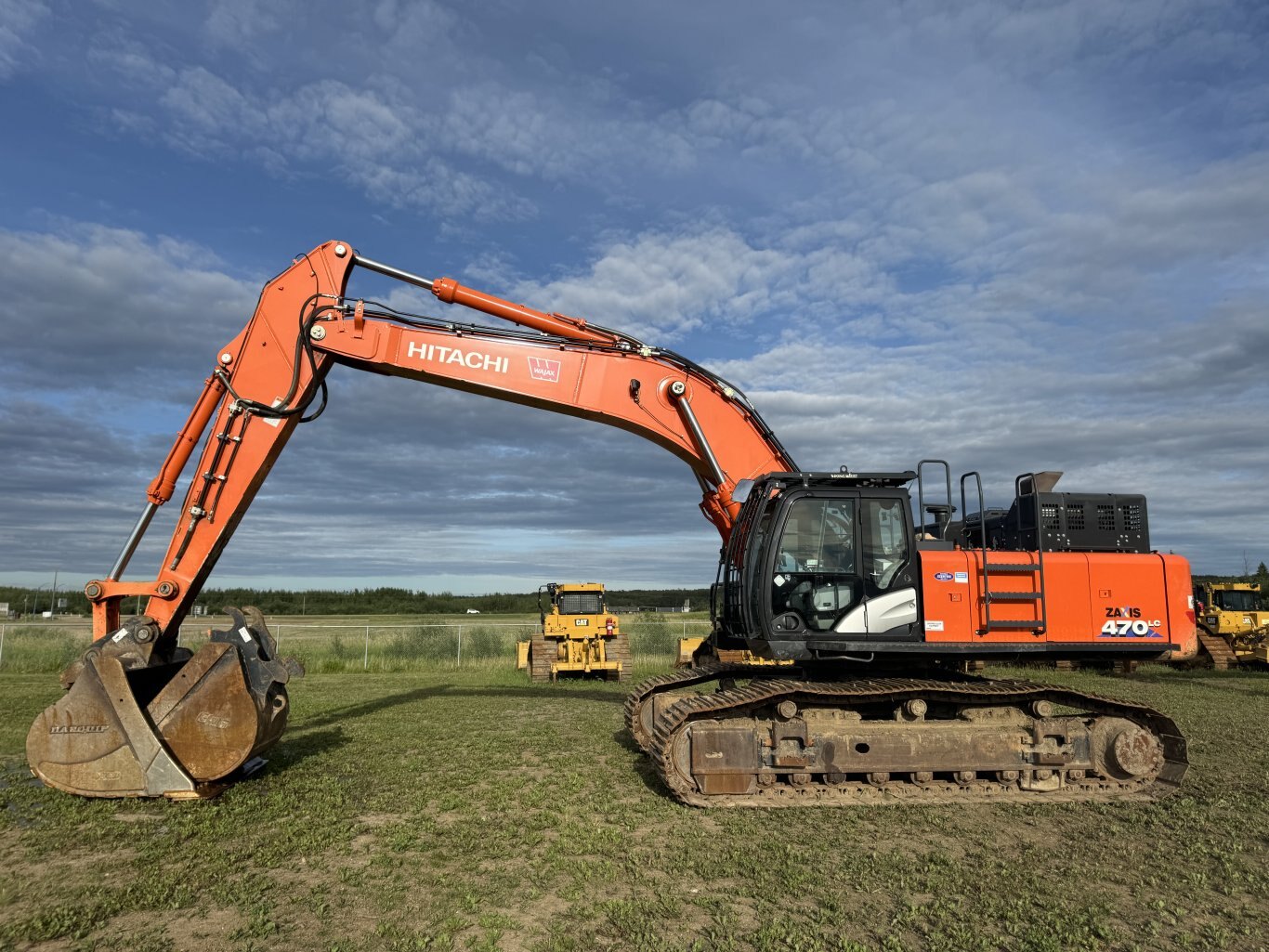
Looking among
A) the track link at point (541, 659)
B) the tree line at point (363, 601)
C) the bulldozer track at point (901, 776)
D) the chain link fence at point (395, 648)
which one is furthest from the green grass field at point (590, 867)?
the tree line at point (363, 601)

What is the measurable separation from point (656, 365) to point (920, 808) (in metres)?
5.61

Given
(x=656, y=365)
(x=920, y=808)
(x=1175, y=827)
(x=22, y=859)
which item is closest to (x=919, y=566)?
(x=920, y=808)

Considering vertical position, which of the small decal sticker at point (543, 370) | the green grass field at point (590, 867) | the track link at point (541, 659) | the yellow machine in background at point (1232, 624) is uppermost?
the small decal sticker at point (543, 370)

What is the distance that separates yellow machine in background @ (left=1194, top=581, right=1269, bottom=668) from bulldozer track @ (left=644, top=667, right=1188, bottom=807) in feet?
66.7

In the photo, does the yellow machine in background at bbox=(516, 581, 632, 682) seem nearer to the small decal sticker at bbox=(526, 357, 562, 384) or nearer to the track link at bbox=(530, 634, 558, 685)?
the track link at bbox=(530, 634, 558, 685)

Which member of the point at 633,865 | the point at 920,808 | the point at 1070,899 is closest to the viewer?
the point at 1070,899

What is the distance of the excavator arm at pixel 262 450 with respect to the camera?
7816mm

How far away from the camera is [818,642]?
828 centimetres

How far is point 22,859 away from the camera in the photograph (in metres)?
6.45

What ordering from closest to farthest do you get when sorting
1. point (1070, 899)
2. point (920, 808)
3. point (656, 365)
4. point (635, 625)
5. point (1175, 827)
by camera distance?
1. point (1070, 899)
2. point (1175, 827)
3. point (920, 808)
4. point (656, 365)
5. point (635, 625)

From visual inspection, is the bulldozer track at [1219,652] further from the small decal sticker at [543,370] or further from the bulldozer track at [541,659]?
the small decal sticker at [543,370]

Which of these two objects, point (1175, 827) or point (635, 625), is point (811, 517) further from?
point (635, 625)

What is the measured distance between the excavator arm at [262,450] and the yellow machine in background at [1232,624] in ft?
72.7

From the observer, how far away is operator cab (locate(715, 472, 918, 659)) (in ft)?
27.3
